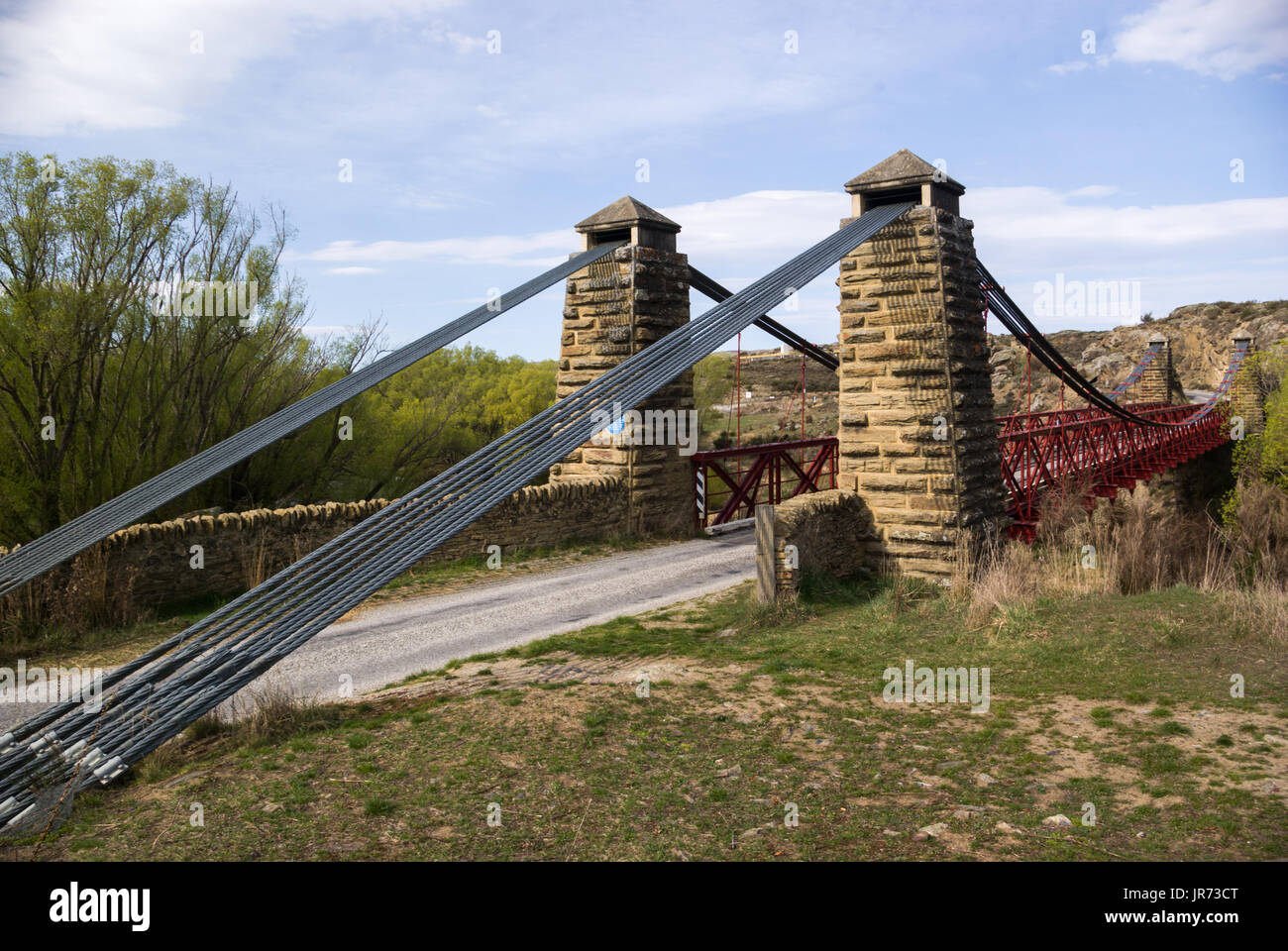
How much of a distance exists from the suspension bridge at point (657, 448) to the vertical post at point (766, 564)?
174cm

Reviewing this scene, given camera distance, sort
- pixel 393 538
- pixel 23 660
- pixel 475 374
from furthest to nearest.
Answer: pixel 475 374
pixel 23 660
pixel 393 538

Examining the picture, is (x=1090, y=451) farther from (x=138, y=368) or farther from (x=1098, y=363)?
(x=1098, y=363)

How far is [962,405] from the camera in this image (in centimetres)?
1095

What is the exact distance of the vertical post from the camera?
883cm

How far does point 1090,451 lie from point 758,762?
51.4ft

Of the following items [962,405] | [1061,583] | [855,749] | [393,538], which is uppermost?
[962,405]

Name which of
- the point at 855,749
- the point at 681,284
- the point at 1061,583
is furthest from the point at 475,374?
the point at 855,749

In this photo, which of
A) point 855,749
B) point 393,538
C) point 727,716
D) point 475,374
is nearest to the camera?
point 855,749

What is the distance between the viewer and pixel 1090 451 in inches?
726

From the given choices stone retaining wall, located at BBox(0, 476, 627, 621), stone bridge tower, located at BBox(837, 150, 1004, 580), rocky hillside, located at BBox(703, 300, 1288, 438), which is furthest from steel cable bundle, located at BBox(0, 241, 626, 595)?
rocky hillside, located at BBox(703, 300, 1288, 438)

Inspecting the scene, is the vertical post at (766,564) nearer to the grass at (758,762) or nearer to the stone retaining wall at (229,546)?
the grass at (758,762)

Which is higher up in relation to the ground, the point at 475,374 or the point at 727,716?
the point at 475,374

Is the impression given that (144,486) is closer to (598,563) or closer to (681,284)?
(598,563)

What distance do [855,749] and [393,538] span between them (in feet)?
12.2
